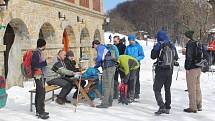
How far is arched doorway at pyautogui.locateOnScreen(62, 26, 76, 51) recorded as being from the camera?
19.6 m

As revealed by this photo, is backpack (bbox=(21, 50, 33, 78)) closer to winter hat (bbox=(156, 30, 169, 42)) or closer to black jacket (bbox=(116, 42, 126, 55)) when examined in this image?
winter hat (bbox=(156, 30, 169, 42))

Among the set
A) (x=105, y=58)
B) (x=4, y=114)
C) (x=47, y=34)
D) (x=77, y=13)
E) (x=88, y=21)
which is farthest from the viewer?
(x=88, y=21)

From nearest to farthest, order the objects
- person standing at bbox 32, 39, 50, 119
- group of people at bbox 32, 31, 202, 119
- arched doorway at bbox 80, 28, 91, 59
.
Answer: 1. person standing at bbox 32, 39, 50, 119
2. group of people at bbox 32, 31, 202, 119
3. arched doorway at bbox 80, 28, 91, 59

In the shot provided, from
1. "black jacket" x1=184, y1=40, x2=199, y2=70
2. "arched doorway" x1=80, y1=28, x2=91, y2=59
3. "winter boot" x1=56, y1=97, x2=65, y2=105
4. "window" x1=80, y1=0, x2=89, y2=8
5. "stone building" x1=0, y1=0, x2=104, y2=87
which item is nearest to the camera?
"black jacket" x1=184, y1=40, x2=199, y2=70

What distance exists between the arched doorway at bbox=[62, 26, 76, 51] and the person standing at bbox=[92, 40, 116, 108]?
10.5 meters

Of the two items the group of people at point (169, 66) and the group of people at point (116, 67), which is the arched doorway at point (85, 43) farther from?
the group of people at point (169, 66)

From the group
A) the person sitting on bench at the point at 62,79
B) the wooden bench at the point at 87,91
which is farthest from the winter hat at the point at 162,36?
the person sitting on bench at the point at 62,79

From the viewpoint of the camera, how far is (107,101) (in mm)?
9227

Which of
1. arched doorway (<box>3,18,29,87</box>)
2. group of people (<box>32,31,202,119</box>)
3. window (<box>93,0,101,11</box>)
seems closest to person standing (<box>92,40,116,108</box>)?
group of people (<box>32,31,202,119</box>)

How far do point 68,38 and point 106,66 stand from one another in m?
11.1

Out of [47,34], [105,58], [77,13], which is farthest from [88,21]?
[105,58]

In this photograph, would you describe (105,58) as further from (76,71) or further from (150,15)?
(150,15)

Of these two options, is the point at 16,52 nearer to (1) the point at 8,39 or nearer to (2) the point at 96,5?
(1) the point at 8,39

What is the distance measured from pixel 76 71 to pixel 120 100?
1226mm
